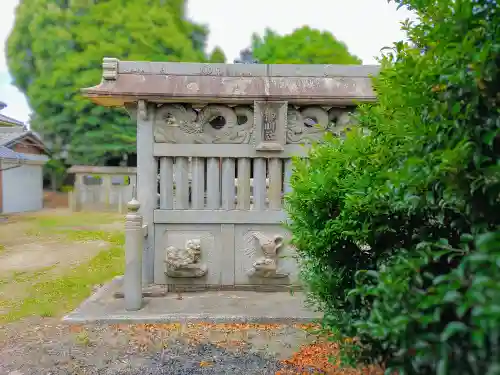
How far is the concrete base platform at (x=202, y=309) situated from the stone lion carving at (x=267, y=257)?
0.28 metres

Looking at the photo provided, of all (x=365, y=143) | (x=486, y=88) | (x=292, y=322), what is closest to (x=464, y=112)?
(x=486, y=88)

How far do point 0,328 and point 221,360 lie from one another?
2664 mm

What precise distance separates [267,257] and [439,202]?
3487 millimetres

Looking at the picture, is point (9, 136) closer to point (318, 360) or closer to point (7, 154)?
point (7, 154)

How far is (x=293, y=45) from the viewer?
23.1m

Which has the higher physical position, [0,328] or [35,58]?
[35,58]

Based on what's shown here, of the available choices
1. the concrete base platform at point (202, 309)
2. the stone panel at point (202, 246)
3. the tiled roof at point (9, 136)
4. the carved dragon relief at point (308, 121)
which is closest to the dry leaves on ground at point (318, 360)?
the concrete base platform at point (202, 309)

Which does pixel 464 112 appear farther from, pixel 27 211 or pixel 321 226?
pixel 27 211

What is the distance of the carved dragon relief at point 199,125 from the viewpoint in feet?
16.4

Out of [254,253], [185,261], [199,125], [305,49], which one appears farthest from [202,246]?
[305,49]

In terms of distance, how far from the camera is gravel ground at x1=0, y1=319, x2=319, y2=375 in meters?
3.30

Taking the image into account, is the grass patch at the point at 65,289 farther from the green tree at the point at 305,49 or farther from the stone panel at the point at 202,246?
the green tree at the point at 305,49

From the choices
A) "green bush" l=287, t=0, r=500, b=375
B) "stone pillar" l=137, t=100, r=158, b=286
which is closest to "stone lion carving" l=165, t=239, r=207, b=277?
"stone pillar" l=137, t=100, r=158, b=286

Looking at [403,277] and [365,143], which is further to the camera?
[365,143]
